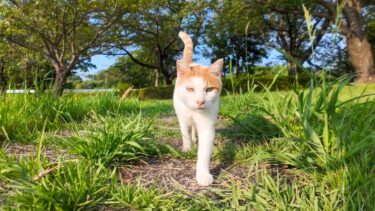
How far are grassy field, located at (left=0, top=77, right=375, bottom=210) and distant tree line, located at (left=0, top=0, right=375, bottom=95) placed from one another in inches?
280

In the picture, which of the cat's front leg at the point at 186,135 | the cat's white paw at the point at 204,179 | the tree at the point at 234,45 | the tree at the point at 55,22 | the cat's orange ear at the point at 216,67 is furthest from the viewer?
the tree at the point at 234,45

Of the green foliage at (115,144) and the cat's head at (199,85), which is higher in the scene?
the cat's head at (199,85)

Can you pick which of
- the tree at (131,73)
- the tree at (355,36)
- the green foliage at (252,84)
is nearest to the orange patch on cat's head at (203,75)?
the green foliage at (252,84)

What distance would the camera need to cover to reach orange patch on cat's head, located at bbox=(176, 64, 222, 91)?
2.93 m

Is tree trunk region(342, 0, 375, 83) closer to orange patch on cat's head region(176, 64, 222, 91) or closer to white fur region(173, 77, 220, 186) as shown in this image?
orange patch on cat's head region(176, 64, 222, 91)

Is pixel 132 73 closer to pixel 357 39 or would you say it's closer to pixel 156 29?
pixel 156 29

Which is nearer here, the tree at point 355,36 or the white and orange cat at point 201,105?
the white and orange cat at point 201,105

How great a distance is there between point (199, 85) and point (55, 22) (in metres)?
17.5

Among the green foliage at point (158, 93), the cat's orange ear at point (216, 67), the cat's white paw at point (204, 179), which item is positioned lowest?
the cat's white paw at point (204, 179)

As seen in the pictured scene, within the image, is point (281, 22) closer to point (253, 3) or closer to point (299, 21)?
point (299, 21)

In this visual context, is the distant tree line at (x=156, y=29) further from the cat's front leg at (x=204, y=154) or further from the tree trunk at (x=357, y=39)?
the cat's front leg at (x=204, y=154)

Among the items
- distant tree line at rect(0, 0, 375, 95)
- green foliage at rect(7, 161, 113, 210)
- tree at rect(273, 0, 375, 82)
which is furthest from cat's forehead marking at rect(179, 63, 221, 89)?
tree at rect(273, 0, 375, 82)

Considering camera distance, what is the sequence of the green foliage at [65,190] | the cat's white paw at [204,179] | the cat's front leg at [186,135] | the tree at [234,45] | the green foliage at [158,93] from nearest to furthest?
the green foliage at [65,190], the cat's white paw at [204,179], the cat's front leg at [186,135], the green foliage at [158,93], the tree at [234,45]

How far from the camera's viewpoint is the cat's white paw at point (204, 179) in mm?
2454
